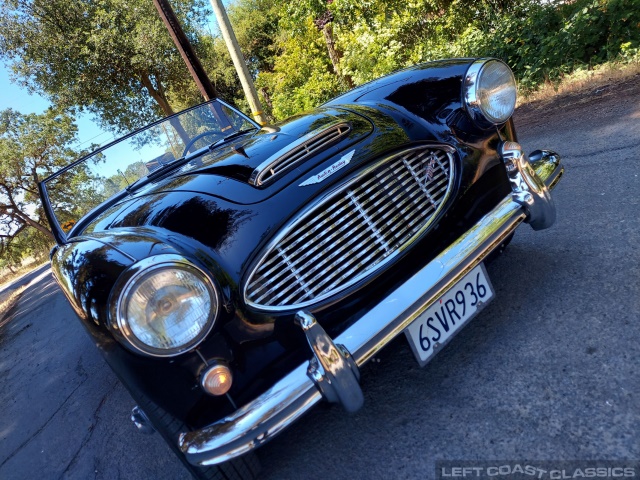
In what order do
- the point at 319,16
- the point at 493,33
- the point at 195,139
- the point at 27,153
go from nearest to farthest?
the point at 195,139
the point at 493,33
the point at 319,16
the point at 27,153

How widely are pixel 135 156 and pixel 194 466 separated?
2.25 meters

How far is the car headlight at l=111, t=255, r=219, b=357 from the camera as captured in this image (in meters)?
1.33

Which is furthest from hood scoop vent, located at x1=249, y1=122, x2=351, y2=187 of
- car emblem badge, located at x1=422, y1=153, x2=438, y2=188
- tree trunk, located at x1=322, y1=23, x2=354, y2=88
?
tree trunk, located at x1=322, y1=23, x2=354, y2=88

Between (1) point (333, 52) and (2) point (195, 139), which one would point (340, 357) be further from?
(1) point (333, 52)

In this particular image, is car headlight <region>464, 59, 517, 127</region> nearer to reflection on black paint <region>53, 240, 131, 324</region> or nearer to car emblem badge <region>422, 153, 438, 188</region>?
car emblem badge <region>422, 153, 438, 188</region>

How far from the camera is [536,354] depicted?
69.1 inches

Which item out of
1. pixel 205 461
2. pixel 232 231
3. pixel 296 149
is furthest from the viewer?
pixel 296 149

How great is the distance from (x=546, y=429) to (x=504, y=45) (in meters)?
6.36

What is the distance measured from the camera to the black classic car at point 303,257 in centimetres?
140

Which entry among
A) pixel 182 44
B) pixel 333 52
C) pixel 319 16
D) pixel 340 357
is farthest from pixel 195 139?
pixel 333 52

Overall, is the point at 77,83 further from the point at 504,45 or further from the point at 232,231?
the point at 232,231

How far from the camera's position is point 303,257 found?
167cm

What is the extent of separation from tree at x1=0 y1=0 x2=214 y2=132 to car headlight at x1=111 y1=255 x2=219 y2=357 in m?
13.9

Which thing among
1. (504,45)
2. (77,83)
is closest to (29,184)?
(77,83)
